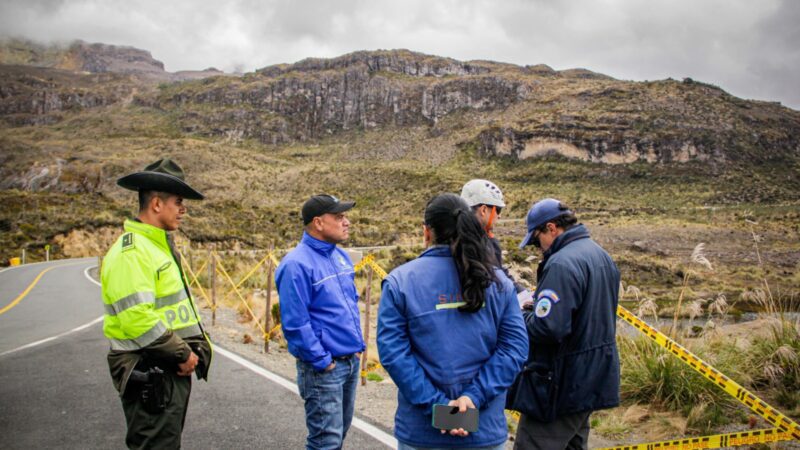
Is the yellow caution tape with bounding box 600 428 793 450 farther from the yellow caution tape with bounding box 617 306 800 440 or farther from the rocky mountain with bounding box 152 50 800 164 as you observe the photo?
the rocky mountain with bounding box 152 50 800 164

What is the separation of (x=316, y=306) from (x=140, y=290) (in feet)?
3.76

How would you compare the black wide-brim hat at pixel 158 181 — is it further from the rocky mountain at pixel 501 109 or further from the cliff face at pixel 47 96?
the cliff face at pixel 47 96

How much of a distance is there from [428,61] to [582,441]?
15477 cm

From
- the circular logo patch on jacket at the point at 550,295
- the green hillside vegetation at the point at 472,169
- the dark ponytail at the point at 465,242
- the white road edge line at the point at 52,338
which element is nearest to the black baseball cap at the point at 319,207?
the dark ponytail at the point at 465,242

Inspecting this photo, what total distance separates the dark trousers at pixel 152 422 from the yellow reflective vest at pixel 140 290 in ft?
0.92

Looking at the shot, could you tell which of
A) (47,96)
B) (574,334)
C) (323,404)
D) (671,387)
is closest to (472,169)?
(671,387)

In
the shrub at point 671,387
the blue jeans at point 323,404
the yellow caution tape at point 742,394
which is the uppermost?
the yellow caution tape at point 742,394

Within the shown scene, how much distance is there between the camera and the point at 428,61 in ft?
489

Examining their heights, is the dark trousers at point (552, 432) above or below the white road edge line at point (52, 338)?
above

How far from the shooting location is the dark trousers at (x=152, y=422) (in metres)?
2.65

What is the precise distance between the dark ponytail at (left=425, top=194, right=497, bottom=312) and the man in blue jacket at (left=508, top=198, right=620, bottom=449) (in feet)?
1.98

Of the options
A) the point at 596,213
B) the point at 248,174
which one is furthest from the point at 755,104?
the point at 248,174

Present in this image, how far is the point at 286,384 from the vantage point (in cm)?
590

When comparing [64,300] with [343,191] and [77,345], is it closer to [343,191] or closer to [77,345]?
[77,345]
